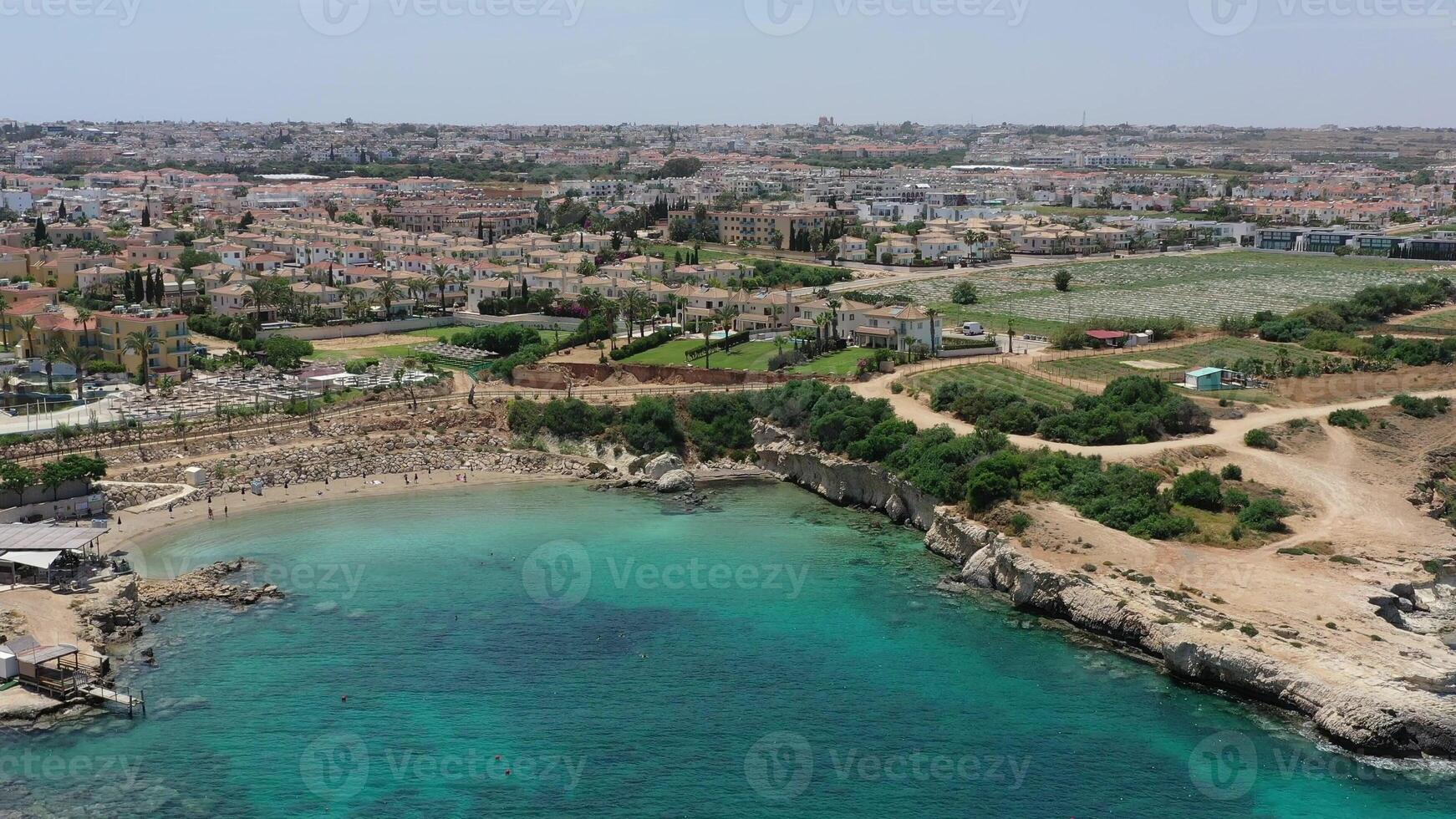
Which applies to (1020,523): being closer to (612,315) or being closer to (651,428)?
(651,428)

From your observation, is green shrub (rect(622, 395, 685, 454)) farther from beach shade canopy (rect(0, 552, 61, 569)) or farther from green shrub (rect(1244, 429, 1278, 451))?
beach shade canopy (rect(0, 552, 61, 569))

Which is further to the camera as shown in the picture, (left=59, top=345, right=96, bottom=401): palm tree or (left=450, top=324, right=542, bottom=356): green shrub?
(left=450, top=324, right=542, bottom=356): green shrub

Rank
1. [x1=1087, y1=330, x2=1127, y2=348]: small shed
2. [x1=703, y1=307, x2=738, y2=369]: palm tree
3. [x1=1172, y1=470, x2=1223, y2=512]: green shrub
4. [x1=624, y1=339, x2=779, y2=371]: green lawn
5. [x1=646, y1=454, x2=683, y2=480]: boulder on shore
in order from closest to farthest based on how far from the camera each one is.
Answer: [x1=1172, y1=470, x2=1223, y2=512]: green shrub → [x1=646, y1=454, x2=683, y2=480]: boulder on shore → [x1=624, y1=339, x2=779, y2=371]: green lawn → [x1=703, y1=307, x2=738, y2=369]: palm tree → [x1=1087, y1=330, x2=1127, y2=348]: small shed

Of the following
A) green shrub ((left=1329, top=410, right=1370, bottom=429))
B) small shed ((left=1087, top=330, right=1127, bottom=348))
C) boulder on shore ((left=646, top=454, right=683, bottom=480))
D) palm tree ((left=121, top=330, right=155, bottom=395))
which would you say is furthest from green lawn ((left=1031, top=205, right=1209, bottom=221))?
palm tree ((left=121, top=330, right=155, bottom=395))

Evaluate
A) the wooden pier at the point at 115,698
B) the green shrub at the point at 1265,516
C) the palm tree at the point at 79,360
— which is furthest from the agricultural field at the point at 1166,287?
the wooden pier at the point at 115,698

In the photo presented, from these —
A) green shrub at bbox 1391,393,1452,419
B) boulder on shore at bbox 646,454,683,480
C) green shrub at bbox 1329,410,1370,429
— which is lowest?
boulder on shore at bbox 646,454,683,480

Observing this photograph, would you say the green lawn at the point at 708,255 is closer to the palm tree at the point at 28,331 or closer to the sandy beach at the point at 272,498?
the palm tree at the point at 28,331

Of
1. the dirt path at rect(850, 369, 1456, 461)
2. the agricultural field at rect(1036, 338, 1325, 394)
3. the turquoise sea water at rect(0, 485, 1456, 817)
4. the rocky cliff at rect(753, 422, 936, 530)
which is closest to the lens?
the turquoise sea water at rect(0, 485, 1456, 817)

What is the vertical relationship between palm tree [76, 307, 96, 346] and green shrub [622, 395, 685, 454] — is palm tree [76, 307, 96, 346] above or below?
above

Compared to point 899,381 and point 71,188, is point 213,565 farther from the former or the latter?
point 71,188
